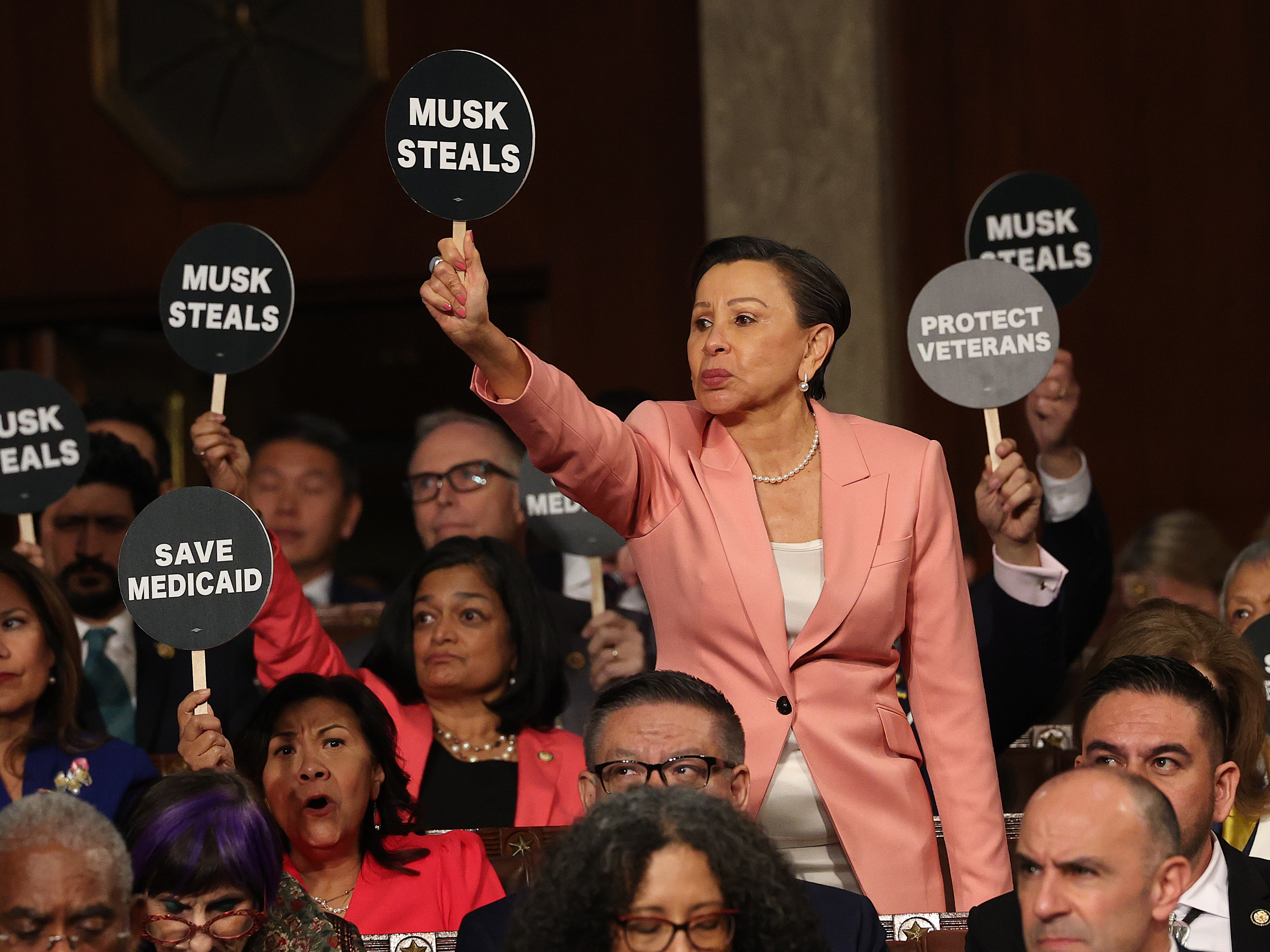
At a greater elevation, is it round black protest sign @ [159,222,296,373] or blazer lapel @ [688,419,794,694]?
round black protest sign @ [159,222,296,373]

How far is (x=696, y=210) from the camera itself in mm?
7504

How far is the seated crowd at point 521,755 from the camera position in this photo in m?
2.62

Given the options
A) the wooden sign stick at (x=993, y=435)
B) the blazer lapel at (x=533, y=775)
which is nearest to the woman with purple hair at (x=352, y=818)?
the blazer lapel at (x=533, y=775)

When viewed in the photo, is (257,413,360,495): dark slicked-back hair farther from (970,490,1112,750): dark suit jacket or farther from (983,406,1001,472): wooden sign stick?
(983,406,1001,472): wooden sign stick

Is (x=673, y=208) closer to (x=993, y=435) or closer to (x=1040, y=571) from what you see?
(x=993, y=435)

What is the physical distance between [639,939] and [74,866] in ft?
2.63

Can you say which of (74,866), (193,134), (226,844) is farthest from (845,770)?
(193,134)

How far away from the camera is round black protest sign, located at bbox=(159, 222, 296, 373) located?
4.37m

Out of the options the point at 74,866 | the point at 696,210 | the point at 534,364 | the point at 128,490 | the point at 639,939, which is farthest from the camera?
the point at 696,210

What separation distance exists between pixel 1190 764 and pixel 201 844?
158cm

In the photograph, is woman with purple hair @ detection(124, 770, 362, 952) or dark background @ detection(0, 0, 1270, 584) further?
dark background @ detection(0, 0, 1270, 584)

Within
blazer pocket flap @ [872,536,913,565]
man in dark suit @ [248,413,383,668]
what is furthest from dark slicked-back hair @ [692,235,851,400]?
man in dark suit @ [248,413,383,668]

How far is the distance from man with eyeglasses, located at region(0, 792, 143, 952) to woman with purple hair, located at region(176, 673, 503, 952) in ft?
2.92

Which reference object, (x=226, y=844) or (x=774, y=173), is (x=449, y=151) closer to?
(x=226, y=844)
